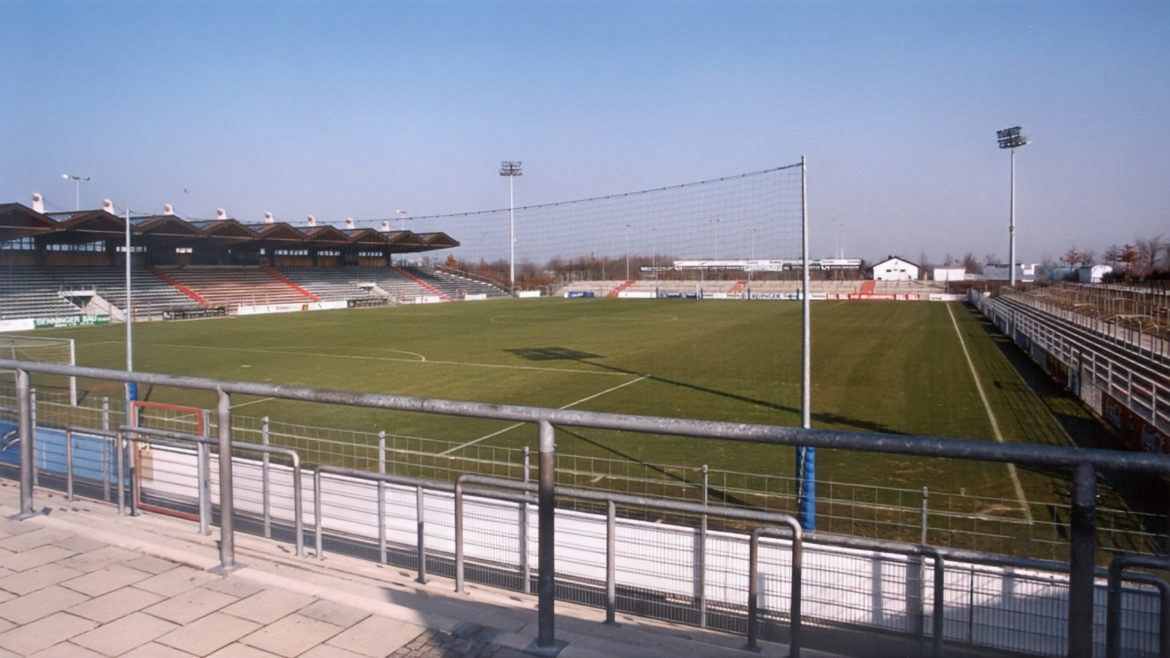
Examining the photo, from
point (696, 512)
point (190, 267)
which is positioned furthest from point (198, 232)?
point (696, 512)

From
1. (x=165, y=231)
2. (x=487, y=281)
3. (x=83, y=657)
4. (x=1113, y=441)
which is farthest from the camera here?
(x=487, y=281)

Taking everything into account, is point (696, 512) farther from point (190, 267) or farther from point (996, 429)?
point (190, 267)

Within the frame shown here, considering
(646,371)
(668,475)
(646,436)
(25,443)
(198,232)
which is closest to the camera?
(25,443)

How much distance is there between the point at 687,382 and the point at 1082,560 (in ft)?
67.8

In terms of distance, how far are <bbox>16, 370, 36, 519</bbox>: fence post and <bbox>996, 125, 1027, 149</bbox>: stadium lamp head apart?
223ft

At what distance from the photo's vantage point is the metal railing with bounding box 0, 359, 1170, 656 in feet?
8.12

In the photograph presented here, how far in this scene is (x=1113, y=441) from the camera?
1574cm

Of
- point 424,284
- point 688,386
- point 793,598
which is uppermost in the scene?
point 424,284

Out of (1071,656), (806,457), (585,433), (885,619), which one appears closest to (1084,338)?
(585,433)

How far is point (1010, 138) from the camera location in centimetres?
6200

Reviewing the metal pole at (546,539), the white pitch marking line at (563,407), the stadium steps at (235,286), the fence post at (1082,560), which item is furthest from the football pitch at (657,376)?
the stadium steps at (235,286)

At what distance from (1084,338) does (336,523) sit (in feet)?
73.7

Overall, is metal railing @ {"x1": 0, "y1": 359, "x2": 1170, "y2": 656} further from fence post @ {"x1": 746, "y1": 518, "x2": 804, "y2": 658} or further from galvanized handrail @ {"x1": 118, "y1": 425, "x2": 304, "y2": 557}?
fence post @ {"x1": 746, "y1": 518, "x2": 804, "y2": 658}

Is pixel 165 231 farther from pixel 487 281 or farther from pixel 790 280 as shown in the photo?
pixel 790 280
